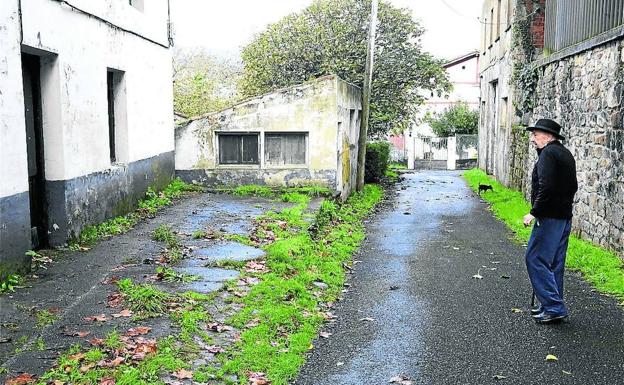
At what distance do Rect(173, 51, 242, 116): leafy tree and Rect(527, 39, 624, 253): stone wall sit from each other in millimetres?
15523

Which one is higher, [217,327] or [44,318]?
[44,318]

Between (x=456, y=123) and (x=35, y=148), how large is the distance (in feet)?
102

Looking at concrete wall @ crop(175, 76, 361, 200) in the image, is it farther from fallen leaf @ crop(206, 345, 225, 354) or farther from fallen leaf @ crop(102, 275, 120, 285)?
fallen leaf @ crop(206, 345, 225, 354)

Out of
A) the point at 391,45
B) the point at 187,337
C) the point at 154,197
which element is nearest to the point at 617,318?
the point at 187,337

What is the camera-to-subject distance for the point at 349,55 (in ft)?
81.9

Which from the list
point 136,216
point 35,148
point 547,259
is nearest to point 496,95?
point 136,216

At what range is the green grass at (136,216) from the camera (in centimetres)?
931

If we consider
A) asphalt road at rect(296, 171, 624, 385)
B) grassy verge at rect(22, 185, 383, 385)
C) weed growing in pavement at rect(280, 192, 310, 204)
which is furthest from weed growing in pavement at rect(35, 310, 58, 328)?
weed growing in pavement at rect(280, 192, 310, 204)

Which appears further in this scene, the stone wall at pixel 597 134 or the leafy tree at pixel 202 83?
Answer: the leafy tree at pixel 202 83

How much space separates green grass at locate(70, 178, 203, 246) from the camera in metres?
9.31

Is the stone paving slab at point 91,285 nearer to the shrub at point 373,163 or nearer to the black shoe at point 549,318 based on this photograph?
the black shoe at point 549,318

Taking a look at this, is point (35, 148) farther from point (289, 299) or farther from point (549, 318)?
point (549, 318)

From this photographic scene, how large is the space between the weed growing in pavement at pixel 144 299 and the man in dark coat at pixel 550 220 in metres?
A: 3.68

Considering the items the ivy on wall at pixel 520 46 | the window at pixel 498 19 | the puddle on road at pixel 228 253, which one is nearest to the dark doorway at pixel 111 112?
the puddle on road at pixel 228 253
